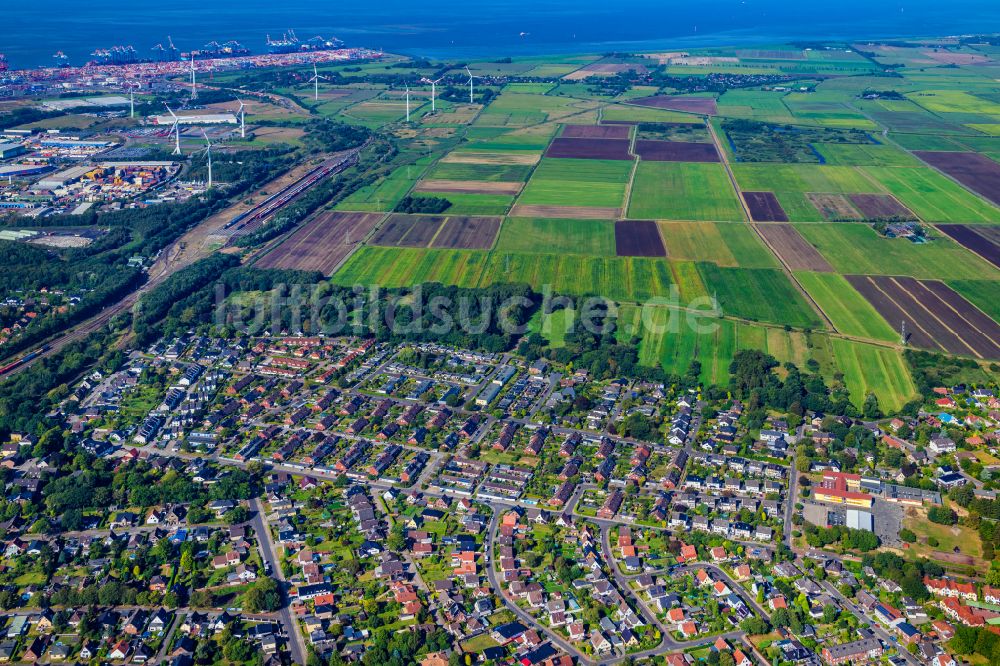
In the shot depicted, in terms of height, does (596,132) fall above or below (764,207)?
above

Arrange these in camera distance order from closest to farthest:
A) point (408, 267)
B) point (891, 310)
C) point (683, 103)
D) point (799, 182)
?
point (891, 310), point (408, 267), point (799, 182), point (683, 103)

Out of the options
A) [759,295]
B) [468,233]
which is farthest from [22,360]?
[759,295]

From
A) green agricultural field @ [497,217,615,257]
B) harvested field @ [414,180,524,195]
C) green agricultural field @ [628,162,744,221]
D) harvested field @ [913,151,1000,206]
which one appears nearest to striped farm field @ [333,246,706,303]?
green agricultural field @ [497,217,615,257]

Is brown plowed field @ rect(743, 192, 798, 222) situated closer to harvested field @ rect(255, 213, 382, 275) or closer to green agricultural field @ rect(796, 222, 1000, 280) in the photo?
green agricultural field @ rect(796, 222, 1000, 280)

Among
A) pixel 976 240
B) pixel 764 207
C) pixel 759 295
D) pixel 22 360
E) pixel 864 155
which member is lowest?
pixel 22 360

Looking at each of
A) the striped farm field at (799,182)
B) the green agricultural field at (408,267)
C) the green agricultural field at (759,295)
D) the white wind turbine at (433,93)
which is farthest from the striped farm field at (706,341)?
the white wind turbine at (433,93)

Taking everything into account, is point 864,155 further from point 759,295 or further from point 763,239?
point 759,295
